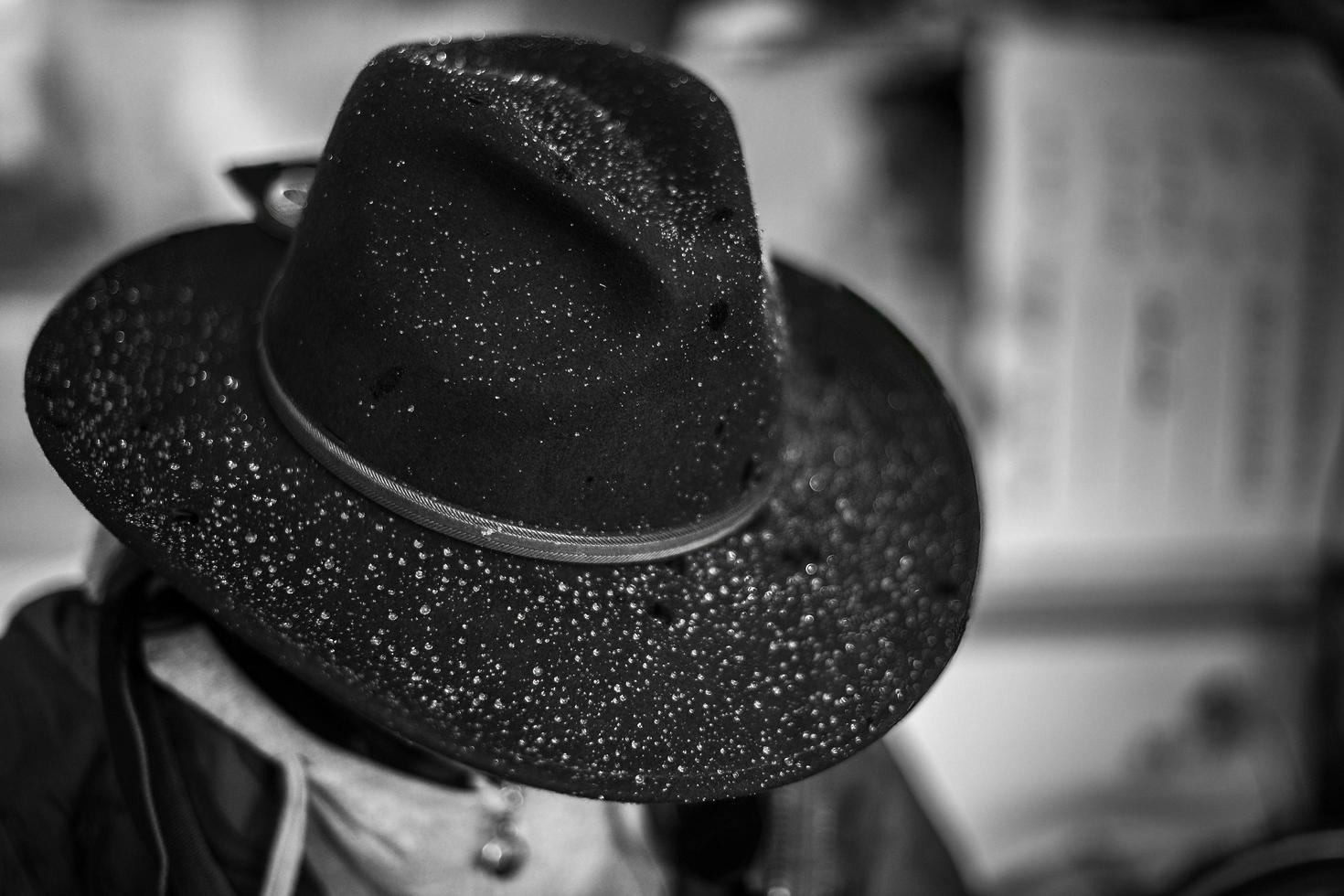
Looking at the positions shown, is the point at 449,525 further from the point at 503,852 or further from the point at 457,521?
the point at 503,852

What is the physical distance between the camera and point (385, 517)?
0.56 meters

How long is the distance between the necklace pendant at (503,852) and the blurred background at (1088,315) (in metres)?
0.86

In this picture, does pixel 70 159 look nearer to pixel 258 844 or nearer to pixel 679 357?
pixel 258 844

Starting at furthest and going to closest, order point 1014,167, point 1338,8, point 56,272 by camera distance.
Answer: point 1014,167, point 1338,8, point 56,272

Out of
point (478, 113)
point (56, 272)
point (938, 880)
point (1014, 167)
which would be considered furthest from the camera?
point (1014, 167)

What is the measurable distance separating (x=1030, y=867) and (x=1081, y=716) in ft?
0.94

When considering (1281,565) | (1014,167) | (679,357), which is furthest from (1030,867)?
(679,357)

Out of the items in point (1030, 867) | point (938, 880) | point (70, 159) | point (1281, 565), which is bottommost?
point (1030, 867)

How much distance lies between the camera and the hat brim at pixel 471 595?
53 centimetres

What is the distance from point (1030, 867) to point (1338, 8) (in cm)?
137

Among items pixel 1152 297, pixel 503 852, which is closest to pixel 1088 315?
pixel 1152 297

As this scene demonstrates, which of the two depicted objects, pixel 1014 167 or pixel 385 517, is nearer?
pixel 385 517

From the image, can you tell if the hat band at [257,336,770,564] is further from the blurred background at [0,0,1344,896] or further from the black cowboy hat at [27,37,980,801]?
the blurred background at [0,0,1344,896]

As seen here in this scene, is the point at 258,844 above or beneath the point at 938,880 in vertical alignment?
above
